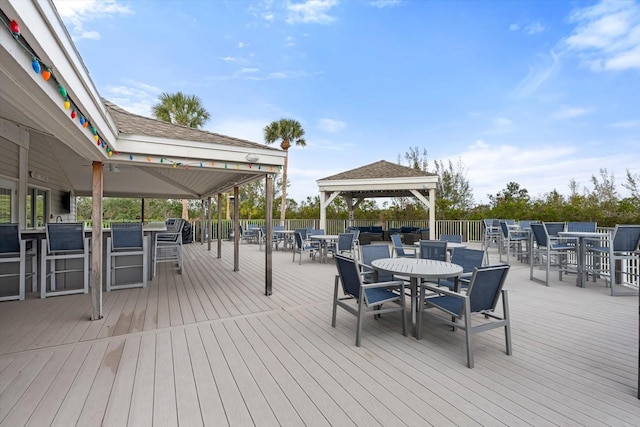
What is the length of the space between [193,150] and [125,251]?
2.54 metres

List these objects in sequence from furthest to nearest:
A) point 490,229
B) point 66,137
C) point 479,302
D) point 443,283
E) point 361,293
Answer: point 490,229, point 443,283, point 361,293, point 66,137, point 479,302

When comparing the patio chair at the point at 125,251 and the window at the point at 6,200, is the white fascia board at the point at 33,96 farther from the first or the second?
the window at the point at 6,200

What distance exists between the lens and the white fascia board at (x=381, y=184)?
1176cm

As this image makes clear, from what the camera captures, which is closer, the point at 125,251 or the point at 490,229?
the point at 125,251

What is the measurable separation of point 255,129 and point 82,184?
12.3 m

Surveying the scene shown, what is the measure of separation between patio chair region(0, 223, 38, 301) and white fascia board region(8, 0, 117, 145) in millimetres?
2908

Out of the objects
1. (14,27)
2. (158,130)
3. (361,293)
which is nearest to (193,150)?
(158,130)

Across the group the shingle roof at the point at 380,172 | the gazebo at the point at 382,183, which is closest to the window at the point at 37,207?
the gazebo at the point at 382,183

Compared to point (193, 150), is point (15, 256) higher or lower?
lower

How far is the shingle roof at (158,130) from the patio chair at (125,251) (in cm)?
177

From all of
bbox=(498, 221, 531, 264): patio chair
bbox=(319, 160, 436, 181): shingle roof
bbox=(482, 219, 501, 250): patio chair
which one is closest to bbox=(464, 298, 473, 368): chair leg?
bbox=(498, 221, 531, 264): patio chair

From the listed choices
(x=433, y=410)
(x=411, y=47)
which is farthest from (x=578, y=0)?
(x=433, y=410)

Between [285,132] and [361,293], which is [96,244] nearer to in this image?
[361,293]

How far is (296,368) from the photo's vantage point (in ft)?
7.77
